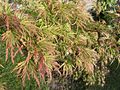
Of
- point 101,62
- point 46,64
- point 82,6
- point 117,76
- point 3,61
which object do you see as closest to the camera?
point 46,64

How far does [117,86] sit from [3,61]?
1.31 metres

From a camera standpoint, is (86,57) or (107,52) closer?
(86,57)

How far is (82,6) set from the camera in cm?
252

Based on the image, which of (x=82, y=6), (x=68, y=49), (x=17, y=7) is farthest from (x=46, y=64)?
(x=82, y=6)

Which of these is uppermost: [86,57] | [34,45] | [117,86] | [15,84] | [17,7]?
[17,7]

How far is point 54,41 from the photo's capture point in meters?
2.28

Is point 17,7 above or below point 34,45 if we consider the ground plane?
above

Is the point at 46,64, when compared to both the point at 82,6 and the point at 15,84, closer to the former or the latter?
the point at 15,84

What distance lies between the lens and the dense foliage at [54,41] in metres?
1.90

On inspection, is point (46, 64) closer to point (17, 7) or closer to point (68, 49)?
point (68, 49)

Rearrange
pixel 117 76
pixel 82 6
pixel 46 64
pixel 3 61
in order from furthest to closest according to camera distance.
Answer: pixel 117 76
pixel 82 6
pixel 3 61
pixel 46 64

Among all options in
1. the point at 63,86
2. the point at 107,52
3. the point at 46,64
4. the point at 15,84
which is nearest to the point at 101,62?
the point at 107,52

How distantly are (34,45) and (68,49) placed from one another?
0.40 metres

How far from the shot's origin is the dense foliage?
1.90m
